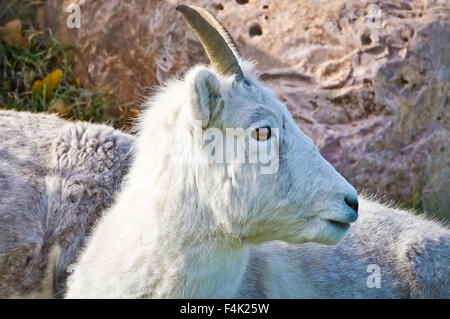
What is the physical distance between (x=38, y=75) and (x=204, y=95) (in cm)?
452

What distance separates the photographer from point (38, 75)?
833cm

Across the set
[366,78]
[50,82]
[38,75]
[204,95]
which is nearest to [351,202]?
[204,95]

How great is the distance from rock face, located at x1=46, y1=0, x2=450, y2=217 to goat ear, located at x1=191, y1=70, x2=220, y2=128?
110 inches

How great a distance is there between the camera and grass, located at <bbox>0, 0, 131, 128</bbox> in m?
7.93

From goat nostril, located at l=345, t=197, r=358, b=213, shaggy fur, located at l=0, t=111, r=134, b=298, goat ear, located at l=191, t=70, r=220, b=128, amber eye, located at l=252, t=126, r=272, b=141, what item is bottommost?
shaggy fur, located at l=0, t=111, r=134, b=298

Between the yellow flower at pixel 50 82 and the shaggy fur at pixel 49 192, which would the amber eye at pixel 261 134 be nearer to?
the shaggy fur at pixel 49 192

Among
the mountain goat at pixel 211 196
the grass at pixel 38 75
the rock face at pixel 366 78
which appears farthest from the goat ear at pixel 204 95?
the grass at pixel 38 75

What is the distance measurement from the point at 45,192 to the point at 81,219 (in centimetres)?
32

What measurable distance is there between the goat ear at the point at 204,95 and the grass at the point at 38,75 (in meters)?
3.40

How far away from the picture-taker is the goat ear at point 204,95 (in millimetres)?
4199

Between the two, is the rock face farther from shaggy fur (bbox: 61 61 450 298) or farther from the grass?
shaggy fur (bbox: 61 61 450 298)

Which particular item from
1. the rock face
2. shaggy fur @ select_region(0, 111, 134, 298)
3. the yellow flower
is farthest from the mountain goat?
the yellow flower

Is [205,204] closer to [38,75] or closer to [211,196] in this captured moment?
[211,196]
